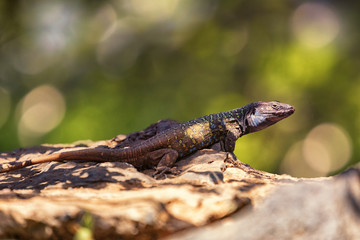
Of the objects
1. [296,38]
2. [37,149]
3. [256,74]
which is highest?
[296,38]

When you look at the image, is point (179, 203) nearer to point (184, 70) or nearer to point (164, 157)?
point (164, 157)

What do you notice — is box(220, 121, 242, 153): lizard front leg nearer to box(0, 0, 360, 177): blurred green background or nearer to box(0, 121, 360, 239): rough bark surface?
box(0, 121, 360, 239): rough bark surface

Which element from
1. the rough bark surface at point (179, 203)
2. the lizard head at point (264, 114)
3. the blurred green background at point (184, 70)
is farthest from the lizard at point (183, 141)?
the blurred green background at point (184, 70)

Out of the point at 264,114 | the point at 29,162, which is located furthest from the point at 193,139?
the point at 29,162

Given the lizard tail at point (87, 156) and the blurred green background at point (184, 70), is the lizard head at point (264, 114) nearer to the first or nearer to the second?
the lizard tail at point (87, 156)

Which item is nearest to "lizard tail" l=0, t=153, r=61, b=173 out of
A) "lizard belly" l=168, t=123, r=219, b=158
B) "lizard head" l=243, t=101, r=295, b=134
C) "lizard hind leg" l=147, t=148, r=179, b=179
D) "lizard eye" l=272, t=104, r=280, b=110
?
"lizard hind leg" l=147, t=148, r=179, b=179

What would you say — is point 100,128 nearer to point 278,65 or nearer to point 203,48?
point 203,48

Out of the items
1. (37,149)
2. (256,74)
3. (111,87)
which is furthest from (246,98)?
(37,149)
